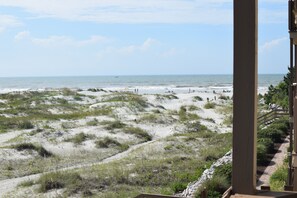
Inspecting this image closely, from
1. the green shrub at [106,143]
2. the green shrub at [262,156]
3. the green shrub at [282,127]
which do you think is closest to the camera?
the green shrub at [262,156]

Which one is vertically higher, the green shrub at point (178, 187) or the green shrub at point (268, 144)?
Result: the green shrub at point (268, 144)

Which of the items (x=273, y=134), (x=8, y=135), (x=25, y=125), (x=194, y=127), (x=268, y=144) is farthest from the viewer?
(x=194, y=127)

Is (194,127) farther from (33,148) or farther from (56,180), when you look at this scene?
(56,180)

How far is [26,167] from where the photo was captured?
19.9 meters

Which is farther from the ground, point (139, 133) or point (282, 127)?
point (282, 127)

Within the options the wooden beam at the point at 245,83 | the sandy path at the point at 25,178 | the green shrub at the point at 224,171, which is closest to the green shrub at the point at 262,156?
the green shrub at the point at 224,171

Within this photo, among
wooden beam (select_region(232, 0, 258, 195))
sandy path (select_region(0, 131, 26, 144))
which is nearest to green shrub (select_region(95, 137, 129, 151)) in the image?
sandy path (select_region(0, 131, 26, 144))

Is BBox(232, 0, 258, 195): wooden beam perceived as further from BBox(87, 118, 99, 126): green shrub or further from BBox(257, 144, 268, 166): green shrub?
BBox(87, 118, 99, 126): green shrub

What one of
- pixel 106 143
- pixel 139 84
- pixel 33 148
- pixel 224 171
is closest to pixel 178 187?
pixel 224 171

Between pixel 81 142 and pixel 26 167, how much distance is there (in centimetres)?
612

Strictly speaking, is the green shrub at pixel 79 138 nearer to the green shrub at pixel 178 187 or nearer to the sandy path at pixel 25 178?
the sandy path at pixel 25 178

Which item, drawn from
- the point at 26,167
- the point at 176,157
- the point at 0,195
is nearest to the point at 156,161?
the point at 176,157

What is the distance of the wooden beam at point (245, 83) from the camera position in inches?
133

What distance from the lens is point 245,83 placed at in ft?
11.2
